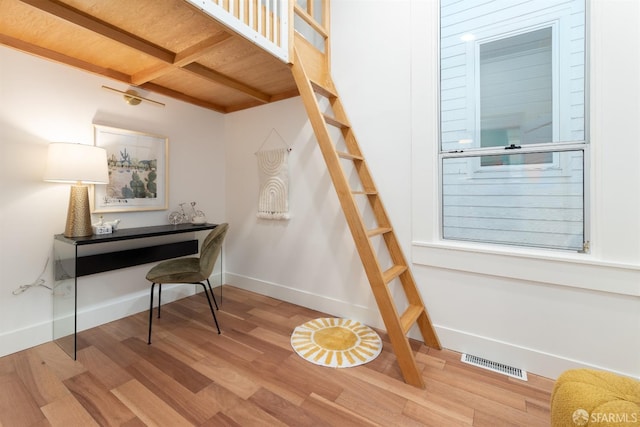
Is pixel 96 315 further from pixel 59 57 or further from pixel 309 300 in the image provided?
pixel 59 57

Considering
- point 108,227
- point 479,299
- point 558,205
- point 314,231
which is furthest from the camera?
point 314,231

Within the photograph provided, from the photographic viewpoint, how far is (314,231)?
259 cm

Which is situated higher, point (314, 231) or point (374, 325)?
point (314, 231)

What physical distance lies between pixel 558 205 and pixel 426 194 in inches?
29.3

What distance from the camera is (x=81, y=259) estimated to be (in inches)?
84.1

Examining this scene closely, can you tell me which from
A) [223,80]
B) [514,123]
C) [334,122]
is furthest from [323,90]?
[514,123]

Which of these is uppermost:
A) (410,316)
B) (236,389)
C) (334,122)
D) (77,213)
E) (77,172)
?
(334,122)

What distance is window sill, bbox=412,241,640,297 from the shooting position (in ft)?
4.74

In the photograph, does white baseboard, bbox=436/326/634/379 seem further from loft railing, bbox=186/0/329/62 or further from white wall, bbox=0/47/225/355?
white wall, bbox=0/47/225/355

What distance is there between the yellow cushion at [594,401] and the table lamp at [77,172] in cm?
273

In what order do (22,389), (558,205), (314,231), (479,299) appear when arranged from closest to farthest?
1. (22,389)
2. (558,205)
3. (479,299)
4. (314,231)

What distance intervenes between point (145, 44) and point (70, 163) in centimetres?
95

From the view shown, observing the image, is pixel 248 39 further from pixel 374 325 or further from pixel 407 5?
pixel 374 325

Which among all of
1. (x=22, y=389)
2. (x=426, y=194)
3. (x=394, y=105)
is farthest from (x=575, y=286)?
(x=22, y=389)
